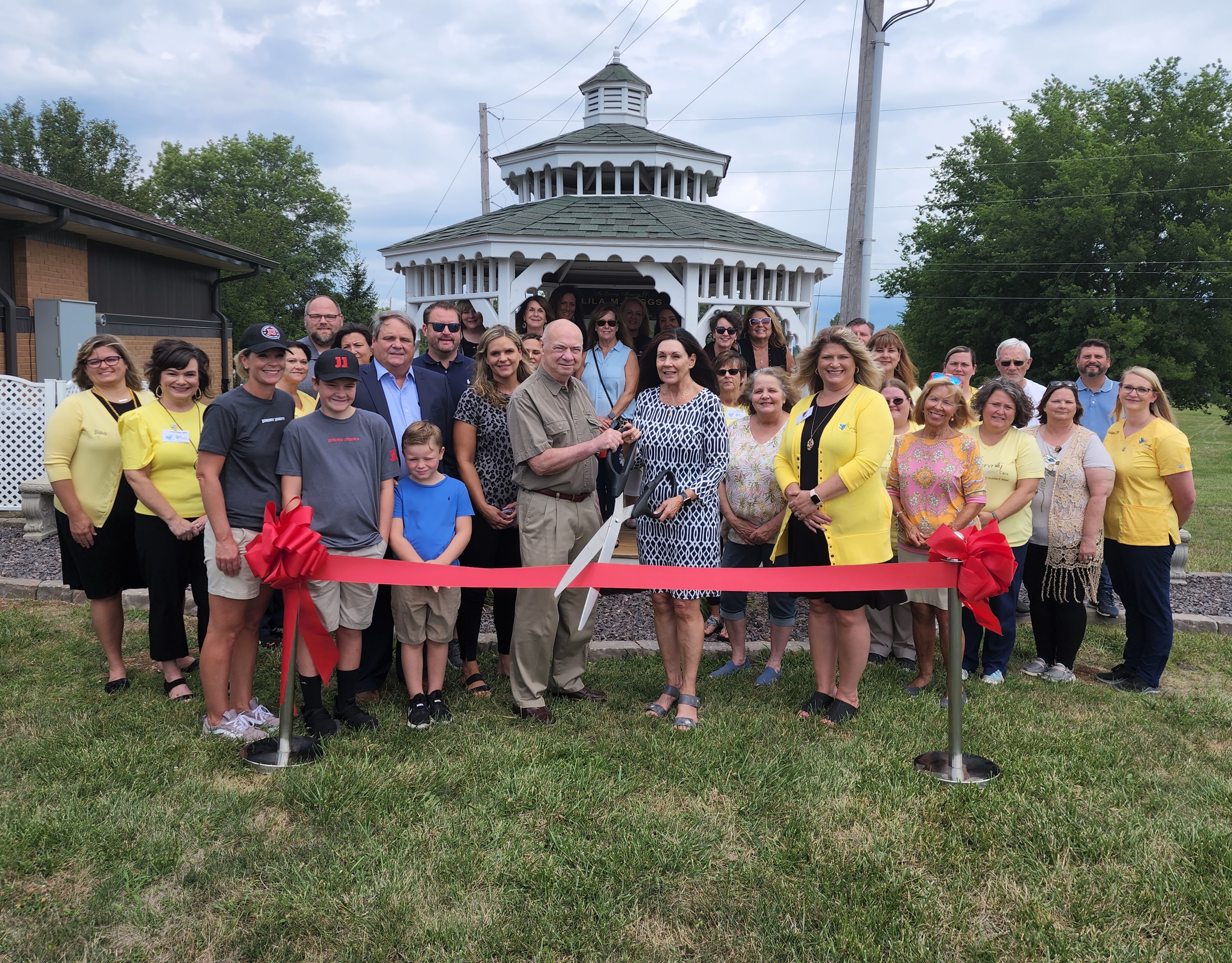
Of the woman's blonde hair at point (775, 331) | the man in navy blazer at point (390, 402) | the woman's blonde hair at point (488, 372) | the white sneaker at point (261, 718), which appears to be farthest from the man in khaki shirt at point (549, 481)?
the woman's blonde hair at point (775, 331)

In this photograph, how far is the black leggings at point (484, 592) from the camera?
5.00 m

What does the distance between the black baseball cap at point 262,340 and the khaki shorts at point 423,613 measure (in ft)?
4.54

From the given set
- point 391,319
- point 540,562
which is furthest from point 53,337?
point 540,562

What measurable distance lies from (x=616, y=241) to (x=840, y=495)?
8.67m

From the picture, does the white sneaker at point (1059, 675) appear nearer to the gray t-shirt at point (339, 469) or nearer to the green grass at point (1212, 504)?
the gray t-shirt at point (339, 469)

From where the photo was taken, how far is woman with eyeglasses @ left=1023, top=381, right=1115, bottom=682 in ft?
17.1

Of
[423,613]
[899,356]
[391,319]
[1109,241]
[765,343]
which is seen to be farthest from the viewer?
[1109,241]

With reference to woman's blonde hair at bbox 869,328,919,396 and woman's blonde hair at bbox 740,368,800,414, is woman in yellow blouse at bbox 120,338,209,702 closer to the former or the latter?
woman's blonde hair at bbox 740,368,800,414

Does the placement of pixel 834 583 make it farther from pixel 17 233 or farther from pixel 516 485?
pixel 17 233

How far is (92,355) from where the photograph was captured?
485 cm

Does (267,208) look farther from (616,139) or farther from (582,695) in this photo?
(582,695)

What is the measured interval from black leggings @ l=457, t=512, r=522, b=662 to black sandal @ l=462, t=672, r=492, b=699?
4.7 inches

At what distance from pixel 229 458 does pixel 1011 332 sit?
35631 mm

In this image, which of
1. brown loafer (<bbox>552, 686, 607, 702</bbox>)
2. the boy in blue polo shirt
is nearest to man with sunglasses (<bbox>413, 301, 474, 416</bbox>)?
the boy in blue polo shirt
